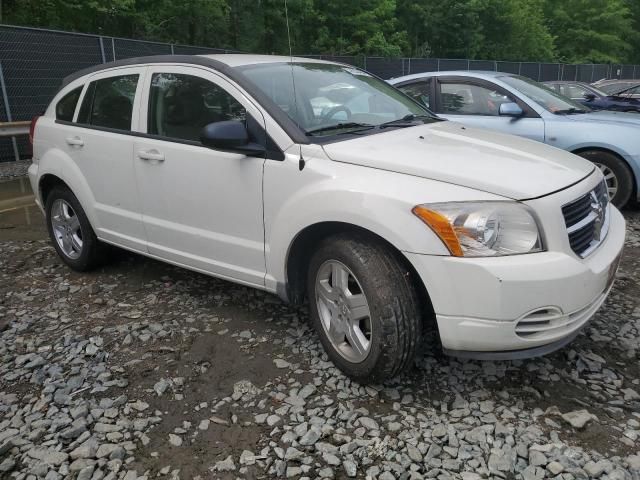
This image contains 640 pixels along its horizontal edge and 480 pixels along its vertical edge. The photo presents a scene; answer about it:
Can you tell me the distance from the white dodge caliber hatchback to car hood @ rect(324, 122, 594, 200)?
1 cm

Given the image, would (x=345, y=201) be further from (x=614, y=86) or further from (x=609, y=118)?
(x=614, y=86)

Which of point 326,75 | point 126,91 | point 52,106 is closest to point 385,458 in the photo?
point 326,75

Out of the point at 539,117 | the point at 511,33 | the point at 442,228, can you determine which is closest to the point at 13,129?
the point at 539,117

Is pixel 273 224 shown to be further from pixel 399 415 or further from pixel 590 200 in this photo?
pixel 590 200

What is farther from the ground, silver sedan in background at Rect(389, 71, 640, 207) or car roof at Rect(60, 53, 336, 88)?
car roof at Rect(60, 53, 336, 88)

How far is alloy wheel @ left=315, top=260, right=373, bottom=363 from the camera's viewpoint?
2820 millimetres

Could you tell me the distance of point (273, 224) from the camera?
121 inches

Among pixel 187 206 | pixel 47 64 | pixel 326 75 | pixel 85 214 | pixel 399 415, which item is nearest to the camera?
pixel 399 415

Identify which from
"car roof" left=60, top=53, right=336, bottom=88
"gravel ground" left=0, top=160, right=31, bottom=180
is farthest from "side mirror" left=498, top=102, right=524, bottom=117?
"gravel ground" left=0, top=160, right=31, bottom=180

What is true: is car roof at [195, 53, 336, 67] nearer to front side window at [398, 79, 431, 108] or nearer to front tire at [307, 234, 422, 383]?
front tire at [307, 234, 422, 383]

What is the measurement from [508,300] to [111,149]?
2.98m

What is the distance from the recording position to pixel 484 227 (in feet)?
7.98

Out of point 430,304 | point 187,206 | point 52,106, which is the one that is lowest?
point 430,304

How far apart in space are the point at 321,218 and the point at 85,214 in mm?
2495
